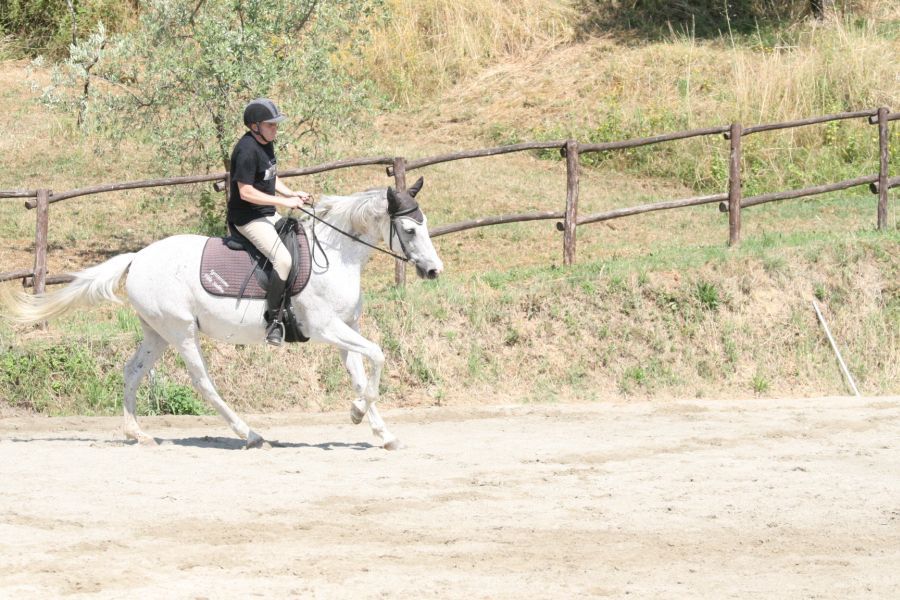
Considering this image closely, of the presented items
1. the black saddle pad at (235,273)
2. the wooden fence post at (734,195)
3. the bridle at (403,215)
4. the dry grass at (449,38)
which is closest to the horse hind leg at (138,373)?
the black saddle pad at (235,273)

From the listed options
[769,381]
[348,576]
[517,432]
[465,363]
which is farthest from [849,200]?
[348,576]

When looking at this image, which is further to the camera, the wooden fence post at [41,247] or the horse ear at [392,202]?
the wooden fence post at [41,247]

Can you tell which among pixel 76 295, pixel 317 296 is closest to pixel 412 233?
pixel 317 296

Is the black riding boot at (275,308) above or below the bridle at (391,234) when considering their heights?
below

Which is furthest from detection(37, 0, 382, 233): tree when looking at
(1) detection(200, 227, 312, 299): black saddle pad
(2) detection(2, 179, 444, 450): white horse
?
(1) detection(200, 227, 312, 299): black saddle pad

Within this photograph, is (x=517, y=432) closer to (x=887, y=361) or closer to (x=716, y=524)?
→ (x=716, y=524)

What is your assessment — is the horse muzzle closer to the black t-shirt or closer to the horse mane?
the horse mane

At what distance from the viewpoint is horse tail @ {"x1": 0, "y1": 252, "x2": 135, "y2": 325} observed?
9.79 metres

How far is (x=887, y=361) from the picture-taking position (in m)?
12.6

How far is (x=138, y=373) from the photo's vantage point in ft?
32.1

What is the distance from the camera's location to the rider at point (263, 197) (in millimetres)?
8992

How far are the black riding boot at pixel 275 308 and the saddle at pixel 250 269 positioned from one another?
0.05 m

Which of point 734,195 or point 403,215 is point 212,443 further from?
point 734,195

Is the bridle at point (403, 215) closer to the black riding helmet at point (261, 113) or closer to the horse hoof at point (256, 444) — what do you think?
the black riding helmet at point (261, 113)
